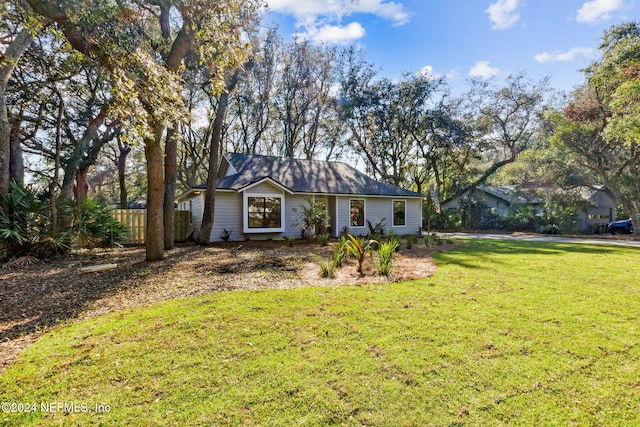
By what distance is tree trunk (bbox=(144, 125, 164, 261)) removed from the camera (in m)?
7.45

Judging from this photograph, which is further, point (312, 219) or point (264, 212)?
point (264, 212)

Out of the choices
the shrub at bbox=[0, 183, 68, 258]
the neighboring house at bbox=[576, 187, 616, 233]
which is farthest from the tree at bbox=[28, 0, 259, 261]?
the neighboring house at bbox=[576, 187, 616, 233]

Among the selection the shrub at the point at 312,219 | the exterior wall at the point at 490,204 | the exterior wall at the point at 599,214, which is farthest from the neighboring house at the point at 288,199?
the exterior wall at the point at 599,214

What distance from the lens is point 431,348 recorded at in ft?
10.2

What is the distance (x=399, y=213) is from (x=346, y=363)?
50.0 feet

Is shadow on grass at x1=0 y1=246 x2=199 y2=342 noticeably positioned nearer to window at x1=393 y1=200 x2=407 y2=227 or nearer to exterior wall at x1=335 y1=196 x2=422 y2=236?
exterior wall at x1=335 y1=196 x2=422 y2=236

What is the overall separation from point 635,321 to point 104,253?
12.4 metres

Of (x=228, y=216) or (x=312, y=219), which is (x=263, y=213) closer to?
(x=228, y=216)

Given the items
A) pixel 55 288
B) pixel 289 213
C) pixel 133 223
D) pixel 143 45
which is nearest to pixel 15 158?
pixel 133 223

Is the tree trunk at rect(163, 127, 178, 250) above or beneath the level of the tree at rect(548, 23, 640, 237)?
beneath

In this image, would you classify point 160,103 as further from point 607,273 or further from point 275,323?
point 607,273

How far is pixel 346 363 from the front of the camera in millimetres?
2836

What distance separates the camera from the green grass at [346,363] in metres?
2.18

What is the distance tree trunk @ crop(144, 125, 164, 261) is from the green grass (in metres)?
3.88
